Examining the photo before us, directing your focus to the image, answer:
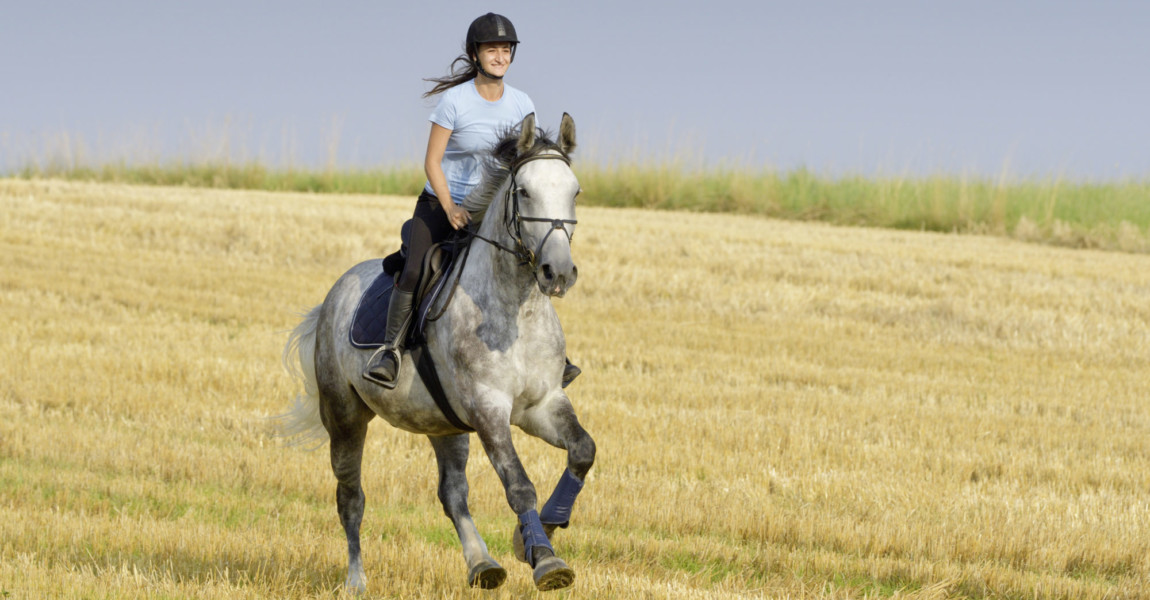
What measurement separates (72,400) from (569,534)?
5410 mm

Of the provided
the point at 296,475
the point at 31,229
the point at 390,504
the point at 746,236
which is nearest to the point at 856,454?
the point at 390,504

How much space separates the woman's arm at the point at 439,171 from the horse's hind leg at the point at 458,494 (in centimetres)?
128

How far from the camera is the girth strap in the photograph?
5.09 meters

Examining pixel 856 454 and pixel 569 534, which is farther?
pixel 856 454

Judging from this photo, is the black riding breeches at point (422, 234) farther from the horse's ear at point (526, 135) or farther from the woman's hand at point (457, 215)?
the horse's ear at point (526, 135)

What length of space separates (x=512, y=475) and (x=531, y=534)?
253 mm

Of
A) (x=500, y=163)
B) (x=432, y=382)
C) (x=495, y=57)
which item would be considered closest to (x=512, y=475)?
(x=432, y=382)

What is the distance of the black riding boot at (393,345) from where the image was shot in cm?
520

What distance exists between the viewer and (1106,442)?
959 cm

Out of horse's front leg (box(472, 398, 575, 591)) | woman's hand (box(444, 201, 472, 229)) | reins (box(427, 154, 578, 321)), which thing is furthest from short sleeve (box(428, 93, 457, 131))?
horse's front leg (box(472, 398, 575, 591))

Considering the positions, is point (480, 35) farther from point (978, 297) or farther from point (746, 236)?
point (746, 236)

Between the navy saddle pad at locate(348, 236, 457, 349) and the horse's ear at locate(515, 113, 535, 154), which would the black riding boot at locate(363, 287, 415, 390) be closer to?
the navy saddle pad at locate(348, 236, 457, 349)

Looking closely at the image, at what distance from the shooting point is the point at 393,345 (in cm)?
522

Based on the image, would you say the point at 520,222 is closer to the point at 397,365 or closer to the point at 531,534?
the point at 397,365
